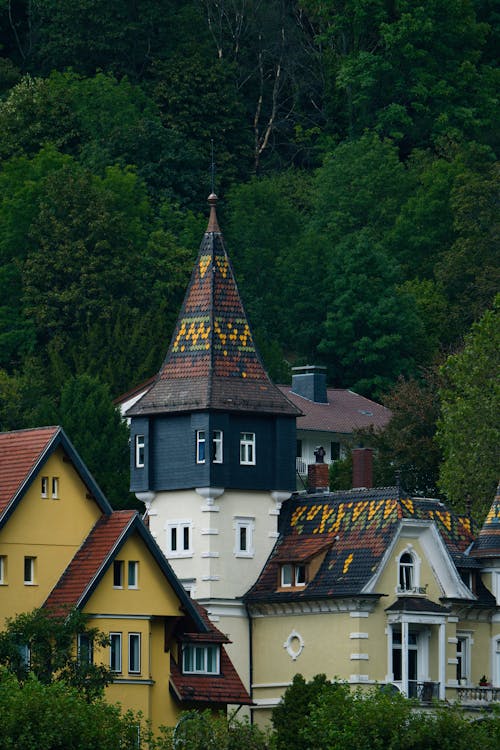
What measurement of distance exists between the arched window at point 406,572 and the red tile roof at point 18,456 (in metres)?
16.0

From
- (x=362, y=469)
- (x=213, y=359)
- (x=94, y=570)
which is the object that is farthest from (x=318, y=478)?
(x=94, y=570)

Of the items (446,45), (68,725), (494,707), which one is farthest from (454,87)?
(68,725)

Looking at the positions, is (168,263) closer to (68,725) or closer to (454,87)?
(454,87)

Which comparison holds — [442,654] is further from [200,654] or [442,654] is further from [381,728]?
[381,728]

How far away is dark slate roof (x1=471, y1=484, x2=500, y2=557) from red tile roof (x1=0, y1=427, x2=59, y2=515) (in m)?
20.7

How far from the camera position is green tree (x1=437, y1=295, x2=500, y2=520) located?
124 metres

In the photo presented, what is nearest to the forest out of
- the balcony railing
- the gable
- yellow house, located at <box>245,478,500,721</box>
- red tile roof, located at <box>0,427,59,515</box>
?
yellow house, located at <box>245,478,500,721</box>

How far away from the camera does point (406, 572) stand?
351 ft

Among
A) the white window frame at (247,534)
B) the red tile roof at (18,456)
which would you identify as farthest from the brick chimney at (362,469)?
the red tile roof at (18,456)

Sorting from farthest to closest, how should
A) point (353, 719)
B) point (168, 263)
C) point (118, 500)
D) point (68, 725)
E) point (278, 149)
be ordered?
1. point (278, 149)
2. point (168, 263)
3. point (118, 500)
4. point (353, 719)
5. point (68, 725)

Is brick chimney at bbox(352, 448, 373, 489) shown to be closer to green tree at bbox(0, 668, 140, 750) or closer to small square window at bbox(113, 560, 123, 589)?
small square window at bbox(113, 560, 123, 589)

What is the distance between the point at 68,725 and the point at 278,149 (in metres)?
117

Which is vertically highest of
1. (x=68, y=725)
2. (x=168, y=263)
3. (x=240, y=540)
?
(x=168, y=263)

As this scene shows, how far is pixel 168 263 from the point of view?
165 metres
